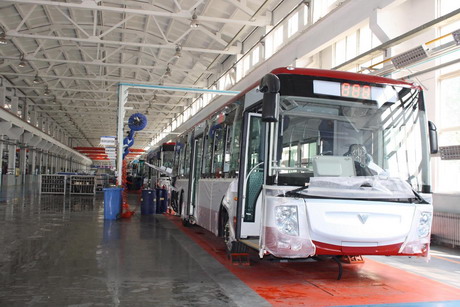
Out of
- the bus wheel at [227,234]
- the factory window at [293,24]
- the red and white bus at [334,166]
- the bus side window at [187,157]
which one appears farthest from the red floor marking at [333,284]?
the factory window at [293,24]

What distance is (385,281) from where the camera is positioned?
19.8 ft

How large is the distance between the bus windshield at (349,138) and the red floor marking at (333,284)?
1.38 m

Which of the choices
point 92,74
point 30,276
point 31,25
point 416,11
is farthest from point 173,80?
point 30,276

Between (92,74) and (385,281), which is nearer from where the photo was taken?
(385,281)

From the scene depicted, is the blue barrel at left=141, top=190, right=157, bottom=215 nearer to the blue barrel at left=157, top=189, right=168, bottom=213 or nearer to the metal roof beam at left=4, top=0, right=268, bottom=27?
the blue barrel at left=157, top=189, right=168, bottom=213

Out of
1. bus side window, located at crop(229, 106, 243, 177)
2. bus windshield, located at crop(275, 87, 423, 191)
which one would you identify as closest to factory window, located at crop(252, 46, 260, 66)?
bus side window, located at crop(229, 106, 243, 177)

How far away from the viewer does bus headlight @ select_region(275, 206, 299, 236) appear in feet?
16.4

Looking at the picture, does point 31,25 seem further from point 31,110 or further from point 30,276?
point 31,110

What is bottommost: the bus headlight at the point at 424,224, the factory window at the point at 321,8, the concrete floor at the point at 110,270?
the concrete floor at the point at 110,270

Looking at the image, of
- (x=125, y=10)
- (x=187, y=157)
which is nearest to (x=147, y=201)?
(x=187, y=157)

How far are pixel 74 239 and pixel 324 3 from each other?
9936 mm

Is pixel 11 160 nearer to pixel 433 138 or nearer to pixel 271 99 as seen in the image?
pixel 271 99

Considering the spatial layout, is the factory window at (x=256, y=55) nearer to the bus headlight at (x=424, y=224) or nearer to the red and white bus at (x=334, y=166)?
the red and white bus at (x=334, y=166)

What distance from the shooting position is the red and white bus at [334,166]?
5016mm
